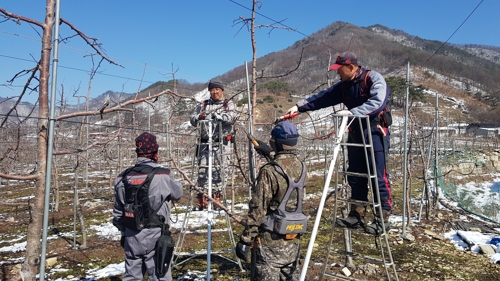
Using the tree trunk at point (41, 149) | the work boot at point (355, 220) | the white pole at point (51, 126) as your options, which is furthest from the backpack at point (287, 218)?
the tree trunk at point (41, 149)

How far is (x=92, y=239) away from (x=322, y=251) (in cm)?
519

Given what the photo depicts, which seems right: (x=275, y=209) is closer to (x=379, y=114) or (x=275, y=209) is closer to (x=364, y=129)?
(x=364, y=129)

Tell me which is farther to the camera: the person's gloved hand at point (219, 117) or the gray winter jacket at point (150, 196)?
the person's gloved hand at point (219, 117)

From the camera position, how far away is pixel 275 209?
128 inches

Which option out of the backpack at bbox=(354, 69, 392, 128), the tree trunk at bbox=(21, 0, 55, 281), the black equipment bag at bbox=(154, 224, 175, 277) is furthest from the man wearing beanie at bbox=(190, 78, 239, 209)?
the tree trunk at bbox=(21, 0, 55, 281)

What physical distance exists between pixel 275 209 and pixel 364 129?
1360 mm

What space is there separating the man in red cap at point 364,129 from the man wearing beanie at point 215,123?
1.50 metres

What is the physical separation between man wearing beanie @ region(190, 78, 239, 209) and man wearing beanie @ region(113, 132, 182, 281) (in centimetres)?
159

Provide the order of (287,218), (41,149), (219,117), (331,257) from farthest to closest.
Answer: (331,257)
(219,117)
(41,149)
(287,218)

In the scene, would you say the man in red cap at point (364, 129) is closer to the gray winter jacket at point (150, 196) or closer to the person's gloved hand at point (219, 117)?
the person's gloved hand at point (219, 117)

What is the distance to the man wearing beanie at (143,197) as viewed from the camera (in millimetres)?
3488

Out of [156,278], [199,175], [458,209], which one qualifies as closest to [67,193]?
[199,175]

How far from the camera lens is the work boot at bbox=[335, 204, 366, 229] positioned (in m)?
3.78

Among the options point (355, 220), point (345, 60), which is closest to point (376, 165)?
point (355, 220)
